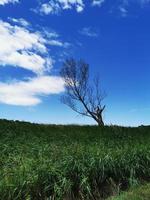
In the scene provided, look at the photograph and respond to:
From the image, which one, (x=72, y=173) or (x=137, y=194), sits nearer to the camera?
(x=137, y=194)

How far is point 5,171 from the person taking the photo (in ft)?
31.1

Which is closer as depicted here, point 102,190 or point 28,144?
point 102,190

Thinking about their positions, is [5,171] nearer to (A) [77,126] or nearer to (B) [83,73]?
(A) [77,126]

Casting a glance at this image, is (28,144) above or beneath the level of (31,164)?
above

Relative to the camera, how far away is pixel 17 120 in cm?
2200

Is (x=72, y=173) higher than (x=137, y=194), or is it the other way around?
(x=72, y=173)

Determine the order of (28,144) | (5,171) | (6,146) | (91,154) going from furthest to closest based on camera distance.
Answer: (28,144) → (6,146) → (91,154) → (5,171)

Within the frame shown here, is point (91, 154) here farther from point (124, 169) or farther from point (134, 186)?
point (134, 186)

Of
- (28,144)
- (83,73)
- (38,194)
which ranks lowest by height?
(38,194)

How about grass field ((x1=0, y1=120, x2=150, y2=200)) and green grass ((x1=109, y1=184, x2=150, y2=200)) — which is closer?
green grass ((x1=109, y1=184, x2=150, y2=200))

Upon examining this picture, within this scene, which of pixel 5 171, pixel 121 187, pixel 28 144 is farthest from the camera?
pixel 28 144

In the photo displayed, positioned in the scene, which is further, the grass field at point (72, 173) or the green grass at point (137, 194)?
the grass field at point (72, 173)

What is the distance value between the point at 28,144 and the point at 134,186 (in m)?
6.75

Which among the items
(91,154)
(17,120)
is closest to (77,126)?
(17,120)
